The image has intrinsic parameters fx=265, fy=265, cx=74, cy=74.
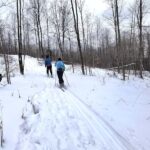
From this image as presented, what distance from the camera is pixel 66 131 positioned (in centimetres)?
734

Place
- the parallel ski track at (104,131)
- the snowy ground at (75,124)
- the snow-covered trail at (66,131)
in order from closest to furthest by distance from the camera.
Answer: the snow-covered trail at (66,131)
the snowy ground at (75,124)
the parallel ski track at (104,131)

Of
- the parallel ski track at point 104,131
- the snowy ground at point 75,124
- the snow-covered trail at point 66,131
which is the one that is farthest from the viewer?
the parallel ski track at point 104,131

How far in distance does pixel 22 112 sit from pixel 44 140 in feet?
7.71

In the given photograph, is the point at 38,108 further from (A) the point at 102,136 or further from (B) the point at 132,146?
(B) the point at 132,146

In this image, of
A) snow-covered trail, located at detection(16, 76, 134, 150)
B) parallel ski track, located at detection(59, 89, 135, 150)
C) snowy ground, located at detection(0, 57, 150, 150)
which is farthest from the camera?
parallel ski track, located at detection(59, 89, 135, 150)

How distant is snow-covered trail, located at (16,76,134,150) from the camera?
6371mm

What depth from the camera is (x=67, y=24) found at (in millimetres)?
40406

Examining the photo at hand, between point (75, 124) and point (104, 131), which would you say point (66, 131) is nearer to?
point (75, 124)

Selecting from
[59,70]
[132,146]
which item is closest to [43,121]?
[132,146]

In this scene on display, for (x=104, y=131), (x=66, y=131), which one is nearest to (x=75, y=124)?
(x=66, y=131)

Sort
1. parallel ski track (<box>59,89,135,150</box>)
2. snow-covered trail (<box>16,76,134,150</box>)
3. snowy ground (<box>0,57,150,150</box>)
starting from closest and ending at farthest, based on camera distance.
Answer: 1. snow-covered trail (<box>16,76,134,150</box>)
2. snowy ground (<box>0,57,150,150</box>)
3. parallel ski track (<box>59,89,135,150</box>)

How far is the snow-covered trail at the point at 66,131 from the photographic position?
6.37 m

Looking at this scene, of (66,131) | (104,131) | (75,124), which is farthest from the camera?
(75,124)

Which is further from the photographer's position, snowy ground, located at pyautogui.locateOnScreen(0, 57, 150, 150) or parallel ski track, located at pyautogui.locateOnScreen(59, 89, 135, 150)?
parallel ski track, located at pyautogui.locateOnScreen(59, 89, 135, 150)
